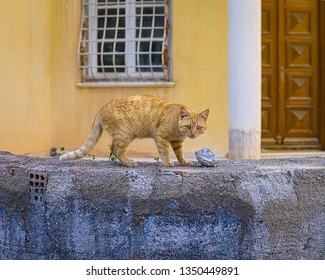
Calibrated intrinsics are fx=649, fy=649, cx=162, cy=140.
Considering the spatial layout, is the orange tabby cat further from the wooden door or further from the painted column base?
the wooden door

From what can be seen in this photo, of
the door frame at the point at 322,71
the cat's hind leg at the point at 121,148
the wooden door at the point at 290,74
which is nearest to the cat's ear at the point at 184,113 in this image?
the cat's hind leg at the point at 121,148

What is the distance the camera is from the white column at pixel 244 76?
7988 millimetres

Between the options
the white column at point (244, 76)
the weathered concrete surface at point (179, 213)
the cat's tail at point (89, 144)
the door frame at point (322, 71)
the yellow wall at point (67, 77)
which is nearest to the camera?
the weathered concrete surface at point (179, 213)

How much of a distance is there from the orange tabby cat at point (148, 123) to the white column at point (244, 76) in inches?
135

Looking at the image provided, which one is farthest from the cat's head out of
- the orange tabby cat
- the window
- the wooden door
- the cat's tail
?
the wooden door

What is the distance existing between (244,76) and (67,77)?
2.84m

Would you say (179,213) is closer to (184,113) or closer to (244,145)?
(184,113)

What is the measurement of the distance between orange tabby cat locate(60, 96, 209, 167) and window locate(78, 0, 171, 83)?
466 centimetres

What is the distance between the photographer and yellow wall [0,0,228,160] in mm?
8844

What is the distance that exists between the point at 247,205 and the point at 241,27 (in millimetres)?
4365

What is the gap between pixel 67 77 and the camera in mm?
9523

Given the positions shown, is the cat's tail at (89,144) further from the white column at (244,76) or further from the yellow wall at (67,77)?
the yellow wall at (67,77)

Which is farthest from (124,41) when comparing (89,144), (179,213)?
(179,213)

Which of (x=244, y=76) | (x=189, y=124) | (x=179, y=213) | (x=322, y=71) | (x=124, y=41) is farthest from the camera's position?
(x=322, y=71)
